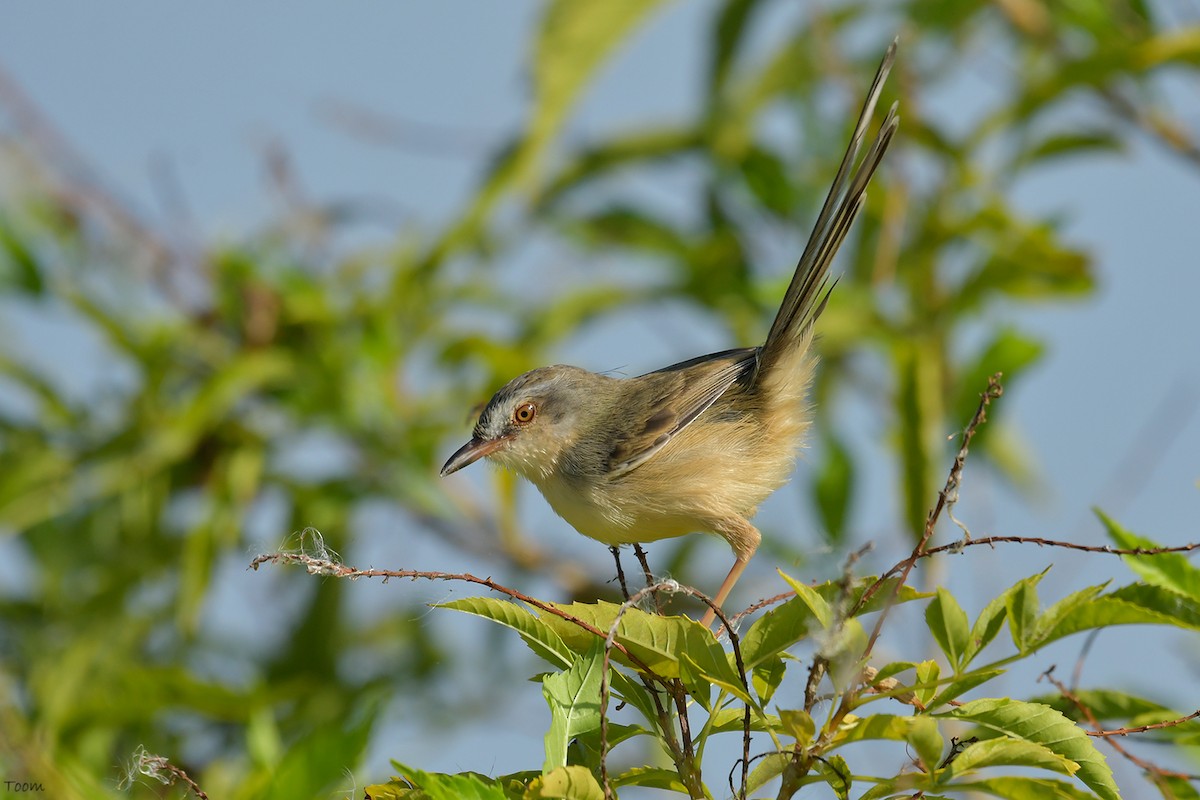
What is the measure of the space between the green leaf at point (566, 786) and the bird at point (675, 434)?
1.79 metres

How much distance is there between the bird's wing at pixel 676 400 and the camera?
387 cm

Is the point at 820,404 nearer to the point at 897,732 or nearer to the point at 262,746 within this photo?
the point at 262,746

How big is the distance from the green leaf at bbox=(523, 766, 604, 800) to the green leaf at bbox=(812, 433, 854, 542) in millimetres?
2837

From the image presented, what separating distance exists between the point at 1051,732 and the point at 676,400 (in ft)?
7.35

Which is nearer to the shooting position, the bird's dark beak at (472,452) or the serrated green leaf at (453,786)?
the serrated green leaf at (453,786)

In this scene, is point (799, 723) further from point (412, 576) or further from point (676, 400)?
point (676, 400)

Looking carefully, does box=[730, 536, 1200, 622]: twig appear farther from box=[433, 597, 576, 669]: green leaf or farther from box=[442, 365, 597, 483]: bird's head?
box=[442, 365, 597, 483]: bird's head

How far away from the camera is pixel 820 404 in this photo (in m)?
5.26

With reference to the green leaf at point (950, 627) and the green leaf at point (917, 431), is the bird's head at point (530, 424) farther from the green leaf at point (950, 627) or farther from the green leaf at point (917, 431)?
the green leaf at point (950, 627)

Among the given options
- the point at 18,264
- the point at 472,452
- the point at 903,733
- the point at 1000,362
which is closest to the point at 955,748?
the point at 903,733

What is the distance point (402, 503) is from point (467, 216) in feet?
3.82

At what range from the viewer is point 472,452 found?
13.2 feet

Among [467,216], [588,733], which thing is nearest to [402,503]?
[467,216]

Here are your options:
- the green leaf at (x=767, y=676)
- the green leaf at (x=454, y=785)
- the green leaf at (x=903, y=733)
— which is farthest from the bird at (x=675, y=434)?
the green leaf at (x=454, y=785)
